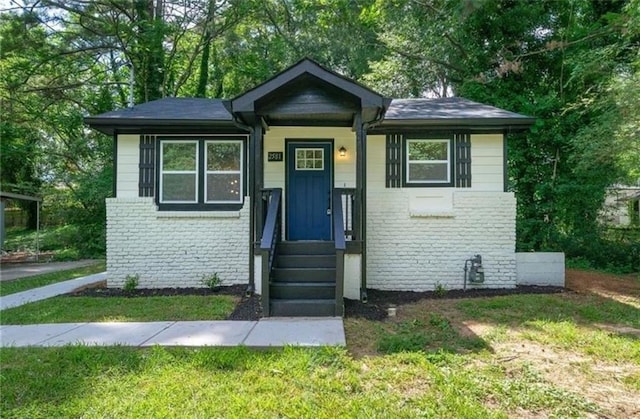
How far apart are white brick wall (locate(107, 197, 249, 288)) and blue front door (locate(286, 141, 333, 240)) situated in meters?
0.94

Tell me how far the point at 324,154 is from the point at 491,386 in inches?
208

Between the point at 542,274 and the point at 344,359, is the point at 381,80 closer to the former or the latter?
the point at 542,274

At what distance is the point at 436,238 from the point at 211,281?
4.41m

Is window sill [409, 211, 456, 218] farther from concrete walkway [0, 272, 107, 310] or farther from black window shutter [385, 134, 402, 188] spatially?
concrete walkway [0, 272, 107, 310]

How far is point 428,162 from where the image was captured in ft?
24.6

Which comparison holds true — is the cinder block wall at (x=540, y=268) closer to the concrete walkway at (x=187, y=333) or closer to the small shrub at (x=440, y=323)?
the small shrub at (x=440, y=323)

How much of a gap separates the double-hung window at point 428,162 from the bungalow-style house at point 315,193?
20mm

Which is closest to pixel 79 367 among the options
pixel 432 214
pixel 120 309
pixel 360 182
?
pixel 120 309

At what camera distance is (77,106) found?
16.2 m

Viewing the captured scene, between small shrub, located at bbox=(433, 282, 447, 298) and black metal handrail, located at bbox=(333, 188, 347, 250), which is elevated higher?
black metal handrail, located at bbox=(333, 188, 347, 250)

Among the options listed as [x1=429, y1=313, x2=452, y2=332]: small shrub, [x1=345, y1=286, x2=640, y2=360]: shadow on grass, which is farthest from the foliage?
[x1=429, y1=313, x2=452, y2=332]: small shrub

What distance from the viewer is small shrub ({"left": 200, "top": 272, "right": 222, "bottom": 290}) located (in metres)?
7.37

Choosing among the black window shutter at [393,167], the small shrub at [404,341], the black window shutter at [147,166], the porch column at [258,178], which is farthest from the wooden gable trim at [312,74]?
the small shrub at [404,341]

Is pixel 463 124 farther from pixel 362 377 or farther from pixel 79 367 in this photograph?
pixel 79 367
